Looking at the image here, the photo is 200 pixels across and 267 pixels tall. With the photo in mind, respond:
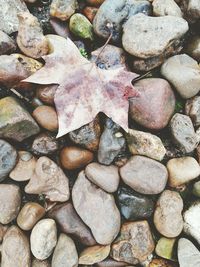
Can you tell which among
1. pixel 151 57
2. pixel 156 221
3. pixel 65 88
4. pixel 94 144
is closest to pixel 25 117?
pixel 65 88

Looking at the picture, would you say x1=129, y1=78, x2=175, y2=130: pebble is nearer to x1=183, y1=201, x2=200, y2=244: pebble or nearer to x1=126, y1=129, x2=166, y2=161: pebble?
x1=126, y1=129, x2=166, y2=161: pebble

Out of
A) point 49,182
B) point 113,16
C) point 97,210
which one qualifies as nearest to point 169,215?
point 97,210

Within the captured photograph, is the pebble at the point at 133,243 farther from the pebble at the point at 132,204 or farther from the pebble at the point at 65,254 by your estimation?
the pebble at the point at 65,254

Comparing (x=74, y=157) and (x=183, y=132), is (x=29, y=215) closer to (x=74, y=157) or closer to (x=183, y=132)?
(x=74, y=157)

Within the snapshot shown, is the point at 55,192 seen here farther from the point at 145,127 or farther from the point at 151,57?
the point at 151,57

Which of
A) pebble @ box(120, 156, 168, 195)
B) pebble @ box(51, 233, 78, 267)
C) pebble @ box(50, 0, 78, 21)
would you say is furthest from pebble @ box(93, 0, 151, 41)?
pebble @ box(51, 233, 78, 267)

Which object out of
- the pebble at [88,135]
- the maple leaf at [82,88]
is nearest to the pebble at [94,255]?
the pebble at [88,135]
